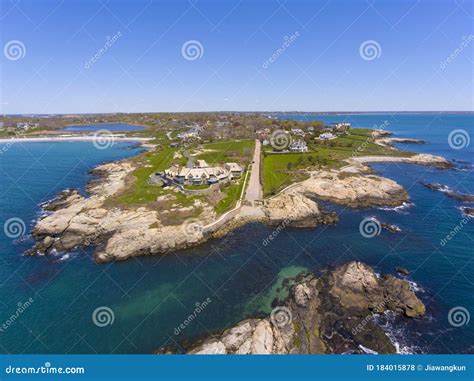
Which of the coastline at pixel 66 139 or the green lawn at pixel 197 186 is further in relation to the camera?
the coastline at pixel 66 139

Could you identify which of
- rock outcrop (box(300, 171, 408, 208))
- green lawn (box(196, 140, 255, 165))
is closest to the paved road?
green lawn (box(196, 140, 255, 165))

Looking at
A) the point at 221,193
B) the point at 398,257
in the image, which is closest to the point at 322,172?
the point at 221,193

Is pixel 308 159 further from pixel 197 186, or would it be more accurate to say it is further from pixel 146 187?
pixel 146 187

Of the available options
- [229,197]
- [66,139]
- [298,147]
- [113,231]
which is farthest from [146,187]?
[66,139]

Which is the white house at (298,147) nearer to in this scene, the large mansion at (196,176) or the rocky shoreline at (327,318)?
the large mansion at (196,176)

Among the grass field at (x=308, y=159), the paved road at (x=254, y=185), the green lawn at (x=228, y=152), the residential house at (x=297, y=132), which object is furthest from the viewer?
the residential house at (x=297, y=132)

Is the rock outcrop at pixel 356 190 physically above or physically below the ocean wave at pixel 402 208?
above

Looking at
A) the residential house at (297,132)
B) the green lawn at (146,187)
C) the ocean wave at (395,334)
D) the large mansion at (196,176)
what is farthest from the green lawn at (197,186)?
the residential house at (297,132)
